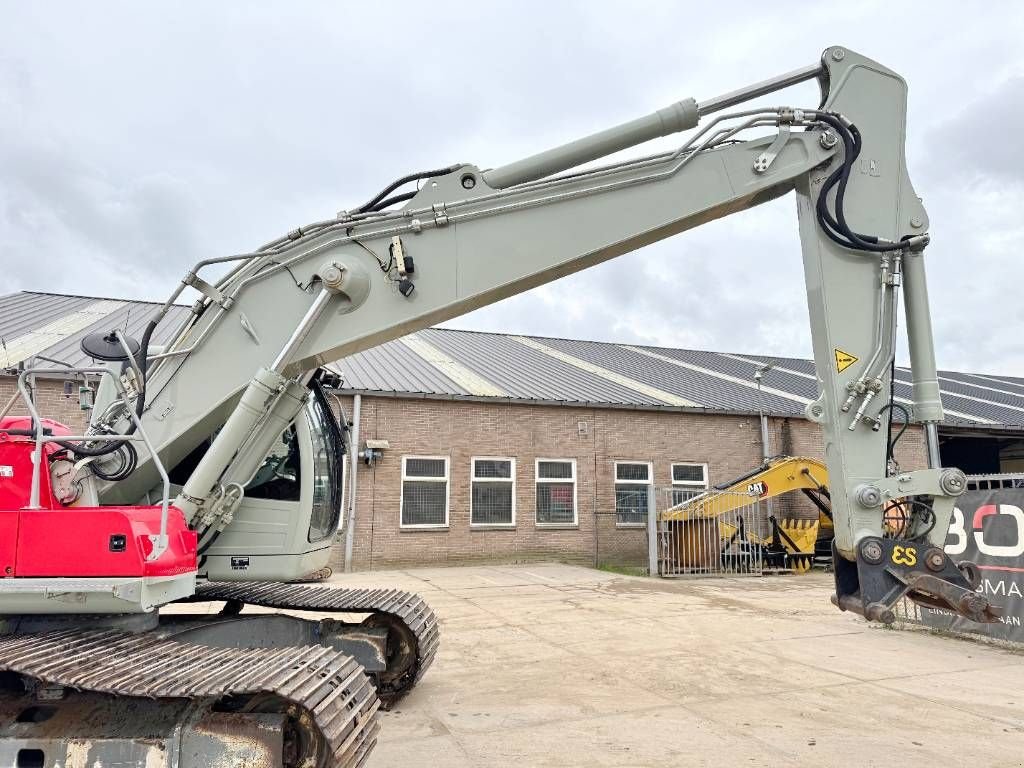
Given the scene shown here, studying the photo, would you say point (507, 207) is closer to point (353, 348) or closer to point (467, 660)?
point (353, 348)

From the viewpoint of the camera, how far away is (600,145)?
4.53 m

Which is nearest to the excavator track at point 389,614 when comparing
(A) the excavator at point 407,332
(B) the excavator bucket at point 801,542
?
(A) the excavator at point 407,332

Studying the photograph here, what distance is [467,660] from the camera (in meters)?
7.14

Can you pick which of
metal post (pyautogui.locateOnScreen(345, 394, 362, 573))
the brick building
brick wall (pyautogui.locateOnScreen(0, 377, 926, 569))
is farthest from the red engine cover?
brick wall (pyautogui.locateOnScreen(0, 377, 926, 569))

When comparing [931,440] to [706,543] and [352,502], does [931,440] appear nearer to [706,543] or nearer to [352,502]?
[706,543]

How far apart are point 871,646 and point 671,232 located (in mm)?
5838

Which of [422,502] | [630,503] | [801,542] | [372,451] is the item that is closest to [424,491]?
[422,502]

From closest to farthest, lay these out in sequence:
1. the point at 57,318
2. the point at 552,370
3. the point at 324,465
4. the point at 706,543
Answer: the point at 324,465
the point at 706,543
the point at 57,318
the point at 552,370

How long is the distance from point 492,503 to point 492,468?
0.80 metres

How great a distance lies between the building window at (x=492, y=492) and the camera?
16.7m

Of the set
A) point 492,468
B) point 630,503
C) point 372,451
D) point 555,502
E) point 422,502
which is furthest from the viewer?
point 630,503

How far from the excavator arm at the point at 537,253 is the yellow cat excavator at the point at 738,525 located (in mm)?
11017

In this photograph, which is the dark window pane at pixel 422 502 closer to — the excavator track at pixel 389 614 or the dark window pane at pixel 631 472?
the dark window pane at pixel 631 472

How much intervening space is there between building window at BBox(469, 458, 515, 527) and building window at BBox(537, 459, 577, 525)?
719 mm
